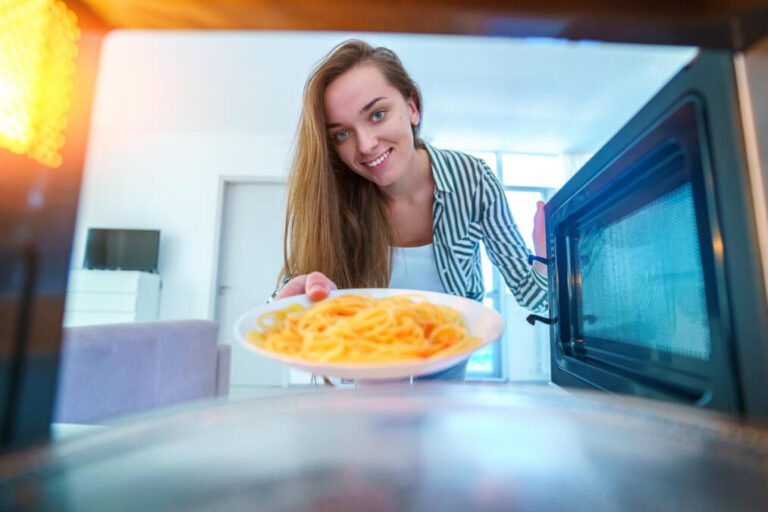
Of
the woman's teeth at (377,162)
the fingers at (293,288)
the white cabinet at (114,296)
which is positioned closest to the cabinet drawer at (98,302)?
the white cabinet at (114,296)

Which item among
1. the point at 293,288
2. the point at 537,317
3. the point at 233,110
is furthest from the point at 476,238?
the point at 233,110

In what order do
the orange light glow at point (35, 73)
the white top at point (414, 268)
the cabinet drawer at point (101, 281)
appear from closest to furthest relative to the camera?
the orange light glow at point (35, 73)
the cabinet drawer at point (101, 281)
the white top at point (414, 268)

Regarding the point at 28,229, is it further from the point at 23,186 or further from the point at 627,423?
the point at 627,423

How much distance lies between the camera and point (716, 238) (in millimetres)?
179

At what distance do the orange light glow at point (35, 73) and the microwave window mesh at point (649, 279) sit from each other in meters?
0.32

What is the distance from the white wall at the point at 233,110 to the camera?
210 mm

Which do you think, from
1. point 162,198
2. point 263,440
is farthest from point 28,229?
point 162,198

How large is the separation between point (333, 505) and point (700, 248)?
236mm

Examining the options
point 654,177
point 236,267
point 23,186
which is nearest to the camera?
point 23,186

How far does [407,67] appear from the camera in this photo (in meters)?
0.45

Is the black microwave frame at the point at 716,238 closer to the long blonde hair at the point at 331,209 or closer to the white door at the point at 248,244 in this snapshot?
the long blonde hair at the point at 331,209

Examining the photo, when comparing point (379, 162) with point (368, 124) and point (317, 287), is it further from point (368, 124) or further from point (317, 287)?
point (317, 287)

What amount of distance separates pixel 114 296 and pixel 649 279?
0.56m

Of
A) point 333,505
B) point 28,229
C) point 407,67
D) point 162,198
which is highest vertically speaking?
point 407,67
